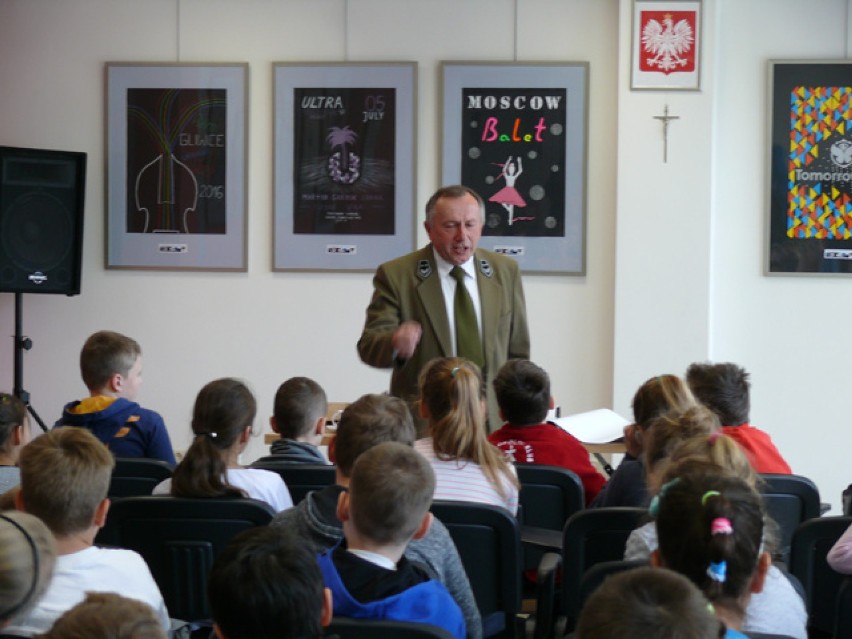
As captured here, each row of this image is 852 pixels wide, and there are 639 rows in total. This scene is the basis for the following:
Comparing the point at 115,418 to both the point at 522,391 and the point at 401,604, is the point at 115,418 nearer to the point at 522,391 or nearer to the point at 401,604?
the point at 522,391

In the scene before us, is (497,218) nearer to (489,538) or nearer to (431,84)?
(431,84)

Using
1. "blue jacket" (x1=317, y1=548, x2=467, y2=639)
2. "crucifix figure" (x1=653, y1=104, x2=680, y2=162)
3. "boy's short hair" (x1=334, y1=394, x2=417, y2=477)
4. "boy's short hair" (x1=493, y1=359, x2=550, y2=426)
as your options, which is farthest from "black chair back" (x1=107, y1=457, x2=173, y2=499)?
"crucifix figure" (x1=653, y1=104, x2=680, y2=162)

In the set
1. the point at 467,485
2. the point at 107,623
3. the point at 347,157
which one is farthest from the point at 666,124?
the point at 107,623

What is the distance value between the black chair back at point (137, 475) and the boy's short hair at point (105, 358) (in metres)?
0.63

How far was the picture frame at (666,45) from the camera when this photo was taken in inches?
249

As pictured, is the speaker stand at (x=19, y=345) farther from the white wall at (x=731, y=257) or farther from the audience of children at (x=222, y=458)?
the audience of children at (x=222, y=458)

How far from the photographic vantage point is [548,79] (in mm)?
6523

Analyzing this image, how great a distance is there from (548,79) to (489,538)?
4086 millimetres

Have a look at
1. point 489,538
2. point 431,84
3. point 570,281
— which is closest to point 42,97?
point 431,84

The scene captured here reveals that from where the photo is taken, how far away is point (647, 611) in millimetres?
1413

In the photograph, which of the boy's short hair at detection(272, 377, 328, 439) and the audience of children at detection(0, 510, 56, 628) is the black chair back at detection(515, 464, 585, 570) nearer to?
the boy's short hair at detection(272, 377, 328, 439)

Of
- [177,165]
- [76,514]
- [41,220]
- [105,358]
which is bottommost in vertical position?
[76,514]

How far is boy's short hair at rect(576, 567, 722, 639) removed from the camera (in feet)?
4.61

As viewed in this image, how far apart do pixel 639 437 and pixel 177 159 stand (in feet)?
13.3
